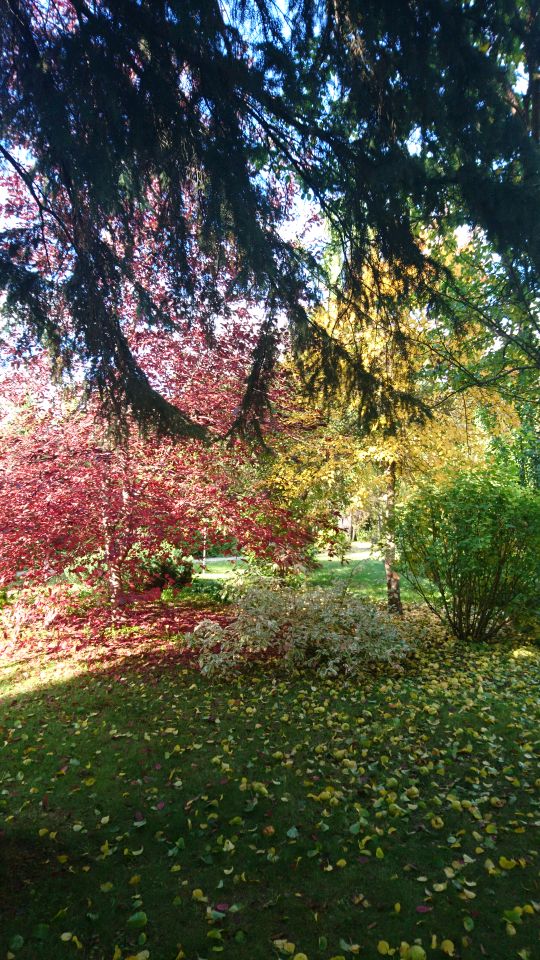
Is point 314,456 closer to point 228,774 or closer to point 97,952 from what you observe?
point 228,774

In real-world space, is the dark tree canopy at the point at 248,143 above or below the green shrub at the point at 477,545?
above


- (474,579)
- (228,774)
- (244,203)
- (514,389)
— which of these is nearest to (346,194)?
(244,203)

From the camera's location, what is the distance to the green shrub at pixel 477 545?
6.29 metres

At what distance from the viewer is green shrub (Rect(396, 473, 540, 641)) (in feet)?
20.6

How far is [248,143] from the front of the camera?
3.00 metres

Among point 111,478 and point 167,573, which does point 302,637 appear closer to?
point 111,478

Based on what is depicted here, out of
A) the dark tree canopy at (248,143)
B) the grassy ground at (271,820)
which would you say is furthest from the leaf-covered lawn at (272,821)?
the dark tree canopy at (248,143)

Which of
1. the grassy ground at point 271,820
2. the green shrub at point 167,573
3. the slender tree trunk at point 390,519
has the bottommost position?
the grassy ground at point 271,820

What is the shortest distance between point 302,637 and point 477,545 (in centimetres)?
234

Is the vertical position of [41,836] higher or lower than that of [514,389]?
lower

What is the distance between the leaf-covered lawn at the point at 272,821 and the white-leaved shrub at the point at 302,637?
1.26ft

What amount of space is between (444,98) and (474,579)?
17.6 ft

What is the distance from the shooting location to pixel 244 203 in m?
2.82

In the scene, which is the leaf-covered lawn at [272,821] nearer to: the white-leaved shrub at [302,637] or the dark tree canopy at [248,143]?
the white-leaved shrub at [302,637]
